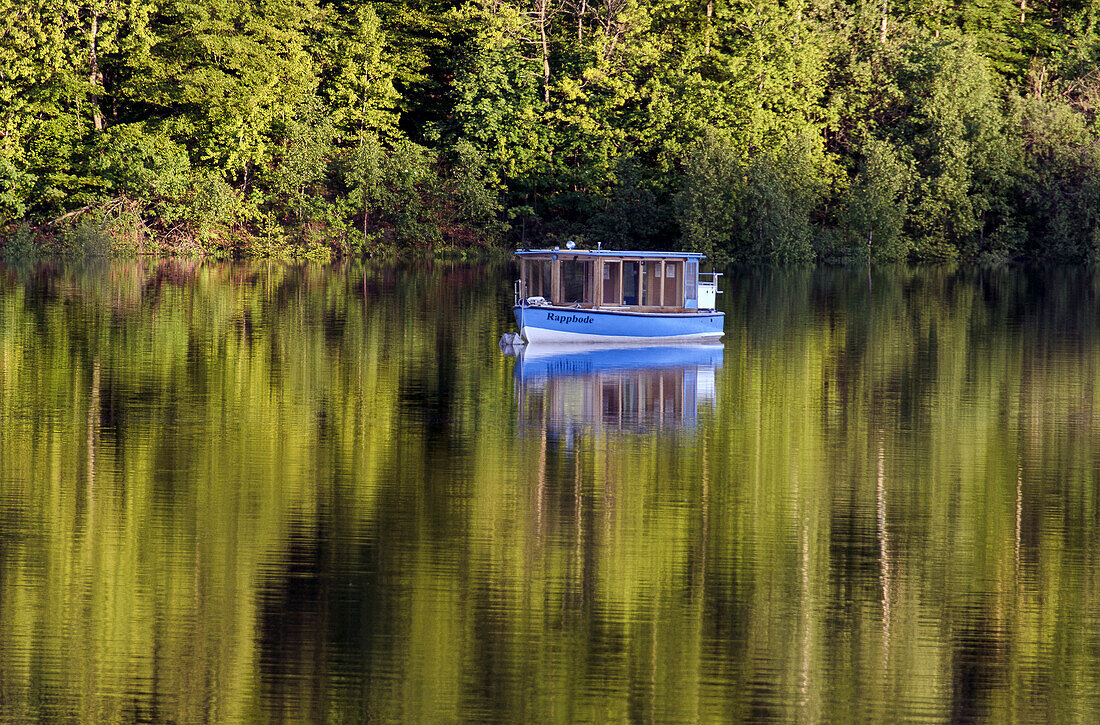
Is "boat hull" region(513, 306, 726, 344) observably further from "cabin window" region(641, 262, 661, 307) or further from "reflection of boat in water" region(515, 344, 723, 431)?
"cabin window" region(641, 262, 661, 307)

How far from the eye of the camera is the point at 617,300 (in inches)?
1524

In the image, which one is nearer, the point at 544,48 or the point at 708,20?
the point at 544,48

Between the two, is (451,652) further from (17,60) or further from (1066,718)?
(17,60)

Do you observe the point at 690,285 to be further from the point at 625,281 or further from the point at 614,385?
the point at 614,385

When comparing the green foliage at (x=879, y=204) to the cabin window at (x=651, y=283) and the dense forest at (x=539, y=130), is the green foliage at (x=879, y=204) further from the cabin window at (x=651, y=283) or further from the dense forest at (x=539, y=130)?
the cabin window at (x=651, y=283)

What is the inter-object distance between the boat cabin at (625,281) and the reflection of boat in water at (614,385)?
197cm

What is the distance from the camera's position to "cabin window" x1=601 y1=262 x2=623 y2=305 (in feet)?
127

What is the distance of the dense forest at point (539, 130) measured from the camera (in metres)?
70.8

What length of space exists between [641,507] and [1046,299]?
3900 cm

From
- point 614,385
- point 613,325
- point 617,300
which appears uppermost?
point 617,300

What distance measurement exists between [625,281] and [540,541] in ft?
81.4

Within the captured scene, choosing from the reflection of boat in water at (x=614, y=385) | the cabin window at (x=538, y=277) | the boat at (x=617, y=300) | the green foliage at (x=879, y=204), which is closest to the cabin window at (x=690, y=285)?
the boat at (x=617, y=300)

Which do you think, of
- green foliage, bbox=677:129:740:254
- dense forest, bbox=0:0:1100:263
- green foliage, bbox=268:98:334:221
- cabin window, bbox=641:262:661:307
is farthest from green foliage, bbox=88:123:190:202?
cabin window, bbox=641:262:661:307

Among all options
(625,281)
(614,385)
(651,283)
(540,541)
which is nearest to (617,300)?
(625,281)
